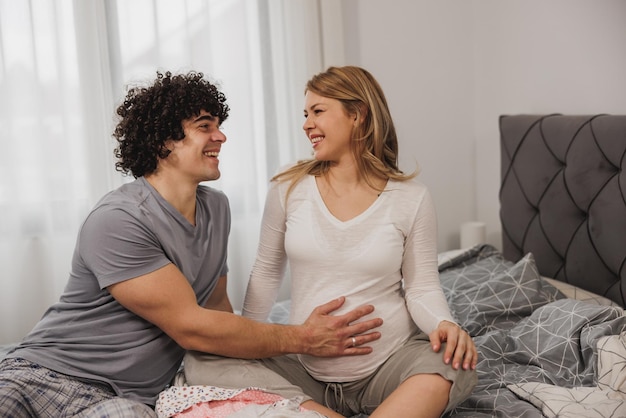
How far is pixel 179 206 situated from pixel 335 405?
2.03 feet

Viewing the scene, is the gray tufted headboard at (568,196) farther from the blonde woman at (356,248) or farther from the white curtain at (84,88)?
the white curtain at (84,88)

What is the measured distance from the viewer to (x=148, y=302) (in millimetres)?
1676

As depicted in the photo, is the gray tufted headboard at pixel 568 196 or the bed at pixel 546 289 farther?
the gray tufted headboard at pixel 568 196

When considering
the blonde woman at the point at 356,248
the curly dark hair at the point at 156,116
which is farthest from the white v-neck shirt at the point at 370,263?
the curly dark hair at the point at 156,116

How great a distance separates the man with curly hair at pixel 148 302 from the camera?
65.9 inches

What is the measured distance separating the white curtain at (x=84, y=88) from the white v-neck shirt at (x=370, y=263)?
3.75 feet

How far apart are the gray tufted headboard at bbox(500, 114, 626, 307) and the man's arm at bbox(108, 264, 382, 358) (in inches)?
39.5

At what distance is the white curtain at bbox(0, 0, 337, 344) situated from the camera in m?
2.69

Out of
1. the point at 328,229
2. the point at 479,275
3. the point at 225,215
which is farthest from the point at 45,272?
the point at 479,275

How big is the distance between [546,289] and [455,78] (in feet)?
4.16

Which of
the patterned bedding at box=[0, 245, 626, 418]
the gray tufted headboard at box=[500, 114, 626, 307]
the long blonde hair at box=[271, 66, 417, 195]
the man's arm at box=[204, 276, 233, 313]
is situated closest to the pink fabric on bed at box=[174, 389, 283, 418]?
the patterned bedding at box=[0, 245, 626, 418]

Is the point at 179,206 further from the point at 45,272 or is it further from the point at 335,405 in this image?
the point at 45,272

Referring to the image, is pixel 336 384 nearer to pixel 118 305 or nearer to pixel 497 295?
pixel 118 305

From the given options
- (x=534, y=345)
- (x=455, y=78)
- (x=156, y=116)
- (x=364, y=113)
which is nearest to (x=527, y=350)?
(x=534, y=345)
